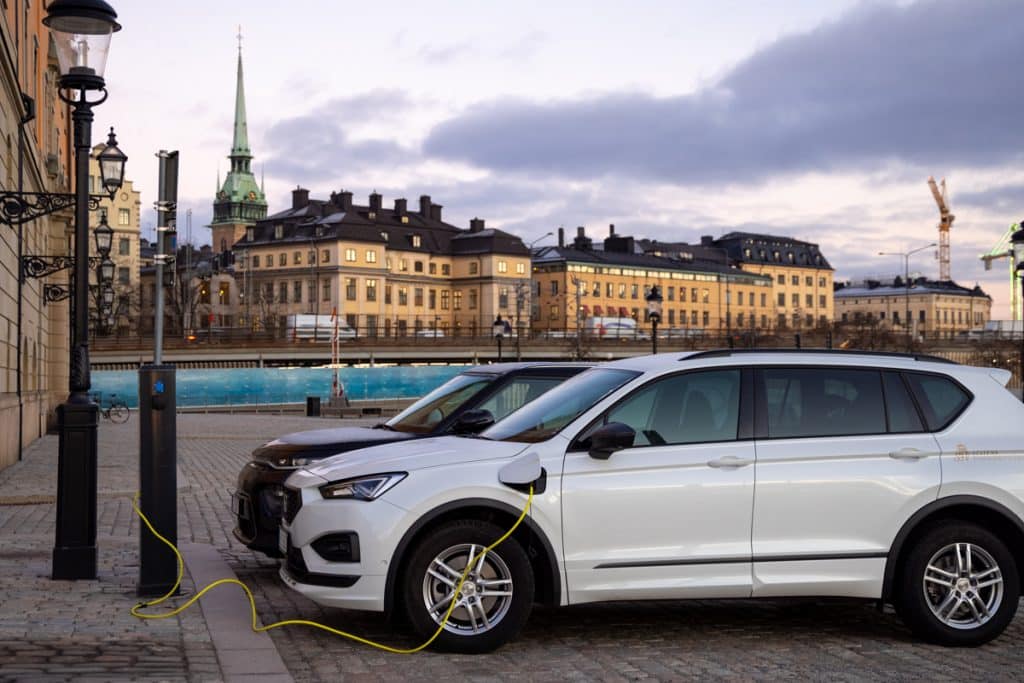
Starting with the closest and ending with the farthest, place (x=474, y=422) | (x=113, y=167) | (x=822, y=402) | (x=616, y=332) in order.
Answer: (x=822, y=402)
(x=474, y=422)
(x=113, y=167)
(x=616, y=332)

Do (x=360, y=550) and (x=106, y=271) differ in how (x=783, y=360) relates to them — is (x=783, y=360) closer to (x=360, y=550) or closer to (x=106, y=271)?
(x=360, y=550)

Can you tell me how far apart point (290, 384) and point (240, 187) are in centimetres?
14082

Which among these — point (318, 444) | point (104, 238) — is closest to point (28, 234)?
point (104, 238)

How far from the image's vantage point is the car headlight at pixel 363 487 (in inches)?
285

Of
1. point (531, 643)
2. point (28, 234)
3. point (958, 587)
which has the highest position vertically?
point (28, 234)

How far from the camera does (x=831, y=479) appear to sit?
7.67m

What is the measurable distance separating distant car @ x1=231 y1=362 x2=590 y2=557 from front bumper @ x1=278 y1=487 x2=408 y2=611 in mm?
2099

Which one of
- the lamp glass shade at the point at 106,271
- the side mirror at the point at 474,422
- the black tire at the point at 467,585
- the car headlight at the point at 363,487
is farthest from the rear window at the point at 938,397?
the lamp glass shade at the point at 106,271

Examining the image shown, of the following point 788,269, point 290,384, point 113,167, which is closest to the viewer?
point 113,167

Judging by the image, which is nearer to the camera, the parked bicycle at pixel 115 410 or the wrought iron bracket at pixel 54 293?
the wrought iron bracket at pixel 54 293

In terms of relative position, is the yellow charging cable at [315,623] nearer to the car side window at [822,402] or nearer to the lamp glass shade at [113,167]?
the car side window at [822,402]

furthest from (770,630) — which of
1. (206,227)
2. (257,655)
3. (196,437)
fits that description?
(206,227)

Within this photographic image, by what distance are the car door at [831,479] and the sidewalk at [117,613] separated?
290cm

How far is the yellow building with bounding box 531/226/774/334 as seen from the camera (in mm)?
150875
